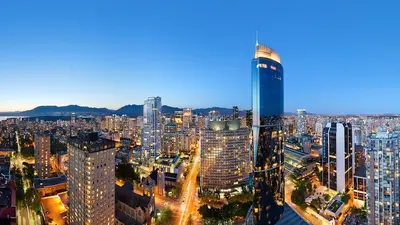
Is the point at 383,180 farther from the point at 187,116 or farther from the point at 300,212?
the point at 187,116

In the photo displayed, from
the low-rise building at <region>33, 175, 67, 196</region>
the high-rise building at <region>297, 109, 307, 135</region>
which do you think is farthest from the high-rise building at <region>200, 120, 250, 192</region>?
the high-rise building at <region>297, 109, 307, 135</region>

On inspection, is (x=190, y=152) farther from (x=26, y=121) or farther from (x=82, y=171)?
(x=26, y=121)

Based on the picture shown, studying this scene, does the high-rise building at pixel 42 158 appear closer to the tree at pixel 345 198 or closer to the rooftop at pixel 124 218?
the rooftop at pixel 124 218

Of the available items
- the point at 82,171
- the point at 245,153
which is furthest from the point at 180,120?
the point at 82,171

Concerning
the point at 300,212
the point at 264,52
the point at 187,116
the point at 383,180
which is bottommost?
the point at 300,212

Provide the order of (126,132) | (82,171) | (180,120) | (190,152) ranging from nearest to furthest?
(82,171)
(190,152)
(126,132)
(180,120)

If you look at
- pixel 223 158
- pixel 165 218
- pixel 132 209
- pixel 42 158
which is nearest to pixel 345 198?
pixel 223 158
